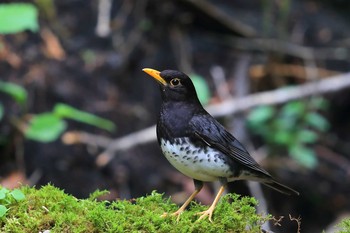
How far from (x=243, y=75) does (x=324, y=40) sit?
184cm

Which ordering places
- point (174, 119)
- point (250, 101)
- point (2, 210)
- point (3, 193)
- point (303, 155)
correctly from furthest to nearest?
point (250, 101) → point (303, 155) → point (174, 119) → point (3, 193) → point (2, 210)

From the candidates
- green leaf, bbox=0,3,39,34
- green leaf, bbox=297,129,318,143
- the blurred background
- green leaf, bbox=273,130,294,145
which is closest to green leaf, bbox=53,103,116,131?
the blurred background

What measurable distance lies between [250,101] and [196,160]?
4309 millimetres

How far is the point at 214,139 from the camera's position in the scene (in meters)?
4.22

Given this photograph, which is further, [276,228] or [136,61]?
[136,61]

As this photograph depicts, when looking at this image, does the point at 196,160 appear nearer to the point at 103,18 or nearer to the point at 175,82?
the point at 175,82

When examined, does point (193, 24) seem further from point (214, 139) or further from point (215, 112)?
point (214, 139)

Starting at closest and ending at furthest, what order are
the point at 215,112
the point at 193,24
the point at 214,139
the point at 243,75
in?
the point at 214,139 < the point at 215,112 < the point at 243,75 < the point at 193,24

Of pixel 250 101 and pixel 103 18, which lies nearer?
pixel 250 101

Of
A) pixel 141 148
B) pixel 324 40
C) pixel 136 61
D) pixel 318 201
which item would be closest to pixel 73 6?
pixel 136 61

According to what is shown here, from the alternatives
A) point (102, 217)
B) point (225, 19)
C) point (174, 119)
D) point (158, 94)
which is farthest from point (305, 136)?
point (102, 217)

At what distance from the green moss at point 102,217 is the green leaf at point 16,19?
11.1ft

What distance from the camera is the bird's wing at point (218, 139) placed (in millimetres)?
4168

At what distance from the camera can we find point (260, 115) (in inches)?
314
